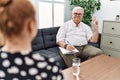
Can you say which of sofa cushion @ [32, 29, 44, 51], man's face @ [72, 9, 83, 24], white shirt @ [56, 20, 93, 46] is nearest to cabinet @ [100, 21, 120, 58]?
white shirt @ [56, 20, 93, 46]

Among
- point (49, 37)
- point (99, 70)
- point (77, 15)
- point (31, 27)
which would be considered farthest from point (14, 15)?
point (49, 37)

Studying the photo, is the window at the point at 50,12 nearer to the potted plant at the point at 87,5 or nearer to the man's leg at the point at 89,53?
the potted plant at the point at 87,5

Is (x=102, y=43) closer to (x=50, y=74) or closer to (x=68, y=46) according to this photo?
(x=68, y=46)

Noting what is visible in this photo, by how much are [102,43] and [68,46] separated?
1.21 meters

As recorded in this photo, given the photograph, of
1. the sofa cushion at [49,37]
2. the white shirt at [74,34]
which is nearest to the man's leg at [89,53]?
the white shirt at [74,34]

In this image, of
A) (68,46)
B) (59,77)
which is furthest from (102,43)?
(59,77)

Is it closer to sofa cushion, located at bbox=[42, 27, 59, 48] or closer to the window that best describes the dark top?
sofa cushion, located at bbox=[42, 27, 59, 48]

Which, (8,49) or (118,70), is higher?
(8,49)

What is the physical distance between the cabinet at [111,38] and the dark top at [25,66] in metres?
2.65

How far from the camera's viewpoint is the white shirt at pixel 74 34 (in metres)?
2.60

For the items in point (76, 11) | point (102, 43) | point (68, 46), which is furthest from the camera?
point (102, 43)

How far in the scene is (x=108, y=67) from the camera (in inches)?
70.7

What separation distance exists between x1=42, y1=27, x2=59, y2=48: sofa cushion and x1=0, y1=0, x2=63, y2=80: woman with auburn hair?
2.18 m

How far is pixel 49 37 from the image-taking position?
2.89 m
